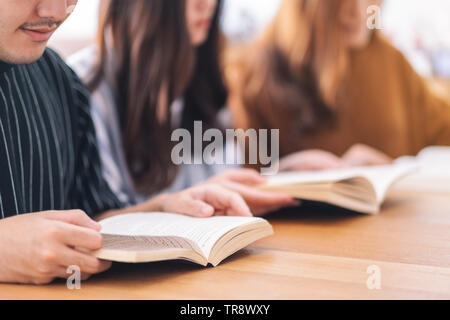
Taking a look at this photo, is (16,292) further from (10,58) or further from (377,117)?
(377,117)

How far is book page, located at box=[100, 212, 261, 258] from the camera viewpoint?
26.7 inches

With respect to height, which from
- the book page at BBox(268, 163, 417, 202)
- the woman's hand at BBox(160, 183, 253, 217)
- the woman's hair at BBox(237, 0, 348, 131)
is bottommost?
the book page at BBox(268, 163, 417, 202)

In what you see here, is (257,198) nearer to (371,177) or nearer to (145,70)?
(371,177)

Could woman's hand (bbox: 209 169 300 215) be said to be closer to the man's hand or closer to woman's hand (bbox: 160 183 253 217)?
woman's hand (bbox: 160 183 253 217)

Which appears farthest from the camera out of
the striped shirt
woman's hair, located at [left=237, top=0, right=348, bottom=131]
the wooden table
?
woman's hair, located at [left=237, top=0, right=348, bottom=131]

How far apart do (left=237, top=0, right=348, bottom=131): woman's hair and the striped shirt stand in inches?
35.8

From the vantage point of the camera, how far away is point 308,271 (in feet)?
2.19

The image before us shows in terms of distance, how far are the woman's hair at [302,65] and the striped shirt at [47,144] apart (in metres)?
0.91

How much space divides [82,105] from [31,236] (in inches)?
19.7

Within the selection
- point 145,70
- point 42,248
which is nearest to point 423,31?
point 145,70

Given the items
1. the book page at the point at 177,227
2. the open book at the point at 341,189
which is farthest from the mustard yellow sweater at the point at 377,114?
the book page at the point at 177,227

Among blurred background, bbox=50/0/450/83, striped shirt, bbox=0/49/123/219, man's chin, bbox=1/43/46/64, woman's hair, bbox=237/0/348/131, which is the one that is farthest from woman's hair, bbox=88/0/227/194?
blurred background, bbox=50/0/450/83

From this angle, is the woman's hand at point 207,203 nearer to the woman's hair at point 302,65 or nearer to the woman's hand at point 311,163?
the woman's hand at point 311,163
